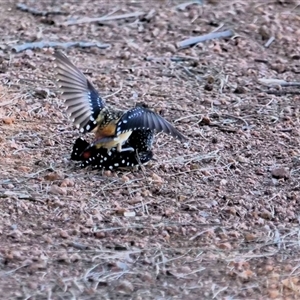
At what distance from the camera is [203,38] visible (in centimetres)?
712

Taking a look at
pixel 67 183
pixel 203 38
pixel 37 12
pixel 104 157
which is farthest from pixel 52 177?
pixel 37 12

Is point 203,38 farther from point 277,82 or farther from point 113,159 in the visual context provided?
point 113,159

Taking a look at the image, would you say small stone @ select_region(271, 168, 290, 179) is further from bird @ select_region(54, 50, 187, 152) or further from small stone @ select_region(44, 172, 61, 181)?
small stone @ select_region(44, 172, 61, 181)

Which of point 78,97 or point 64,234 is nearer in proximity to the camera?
point 64,234

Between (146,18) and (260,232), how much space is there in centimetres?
353

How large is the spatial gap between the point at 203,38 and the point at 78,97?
232cm

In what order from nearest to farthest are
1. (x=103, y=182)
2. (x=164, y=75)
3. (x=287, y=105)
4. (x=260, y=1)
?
(x=103, y=182)
(x=287, y=105)
(x=164, y=75)
(x=260, y=1)

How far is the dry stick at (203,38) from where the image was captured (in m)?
7.03

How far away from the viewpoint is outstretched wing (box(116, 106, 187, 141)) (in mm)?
4762

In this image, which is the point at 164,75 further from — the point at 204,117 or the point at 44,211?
the point at 44,211

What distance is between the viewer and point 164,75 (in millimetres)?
6523

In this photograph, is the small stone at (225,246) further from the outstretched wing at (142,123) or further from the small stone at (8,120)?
the small stone at (8,120)

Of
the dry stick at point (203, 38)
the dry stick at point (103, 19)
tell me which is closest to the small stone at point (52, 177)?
the dry stick at point (203, 38)

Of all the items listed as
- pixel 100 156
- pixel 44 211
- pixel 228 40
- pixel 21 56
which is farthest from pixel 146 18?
pixel 44 211
